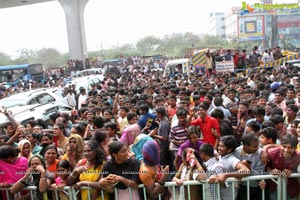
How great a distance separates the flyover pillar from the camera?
33.2 m

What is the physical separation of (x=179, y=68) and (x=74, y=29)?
66.5 feet

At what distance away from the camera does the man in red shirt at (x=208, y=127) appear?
4843 millimetres

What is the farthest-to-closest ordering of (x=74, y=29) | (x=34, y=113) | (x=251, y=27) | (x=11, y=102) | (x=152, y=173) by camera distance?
(x=251, y=27) → (x=74, y=29) → (x=11, y=102) → (x=34, y=113) → (x=152, y=173)

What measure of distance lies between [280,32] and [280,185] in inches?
2843

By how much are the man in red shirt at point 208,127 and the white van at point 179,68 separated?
1028 centimetres

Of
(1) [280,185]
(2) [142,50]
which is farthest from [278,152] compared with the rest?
(2) [142,50]

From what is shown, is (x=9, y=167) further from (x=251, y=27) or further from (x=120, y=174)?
(x=251, y=27)

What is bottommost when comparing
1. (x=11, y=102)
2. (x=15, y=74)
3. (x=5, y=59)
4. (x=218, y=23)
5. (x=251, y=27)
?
(x=11, y=102)

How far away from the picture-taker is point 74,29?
109 ft

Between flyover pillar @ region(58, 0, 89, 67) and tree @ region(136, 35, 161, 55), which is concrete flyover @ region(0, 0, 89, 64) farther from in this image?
tree @ region(136, 35, 161, 55)

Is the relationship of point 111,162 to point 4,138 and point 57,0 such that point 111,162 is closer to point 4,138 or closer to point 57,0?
point 4,138

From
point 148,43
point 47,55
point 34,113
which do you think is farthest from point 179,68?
point 47,55

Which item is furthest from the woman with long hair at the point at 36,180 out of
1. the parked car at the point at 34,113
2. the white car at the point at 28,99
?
the white car at the point at 28,99

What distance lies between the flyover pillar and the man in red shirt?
29.9 metres
